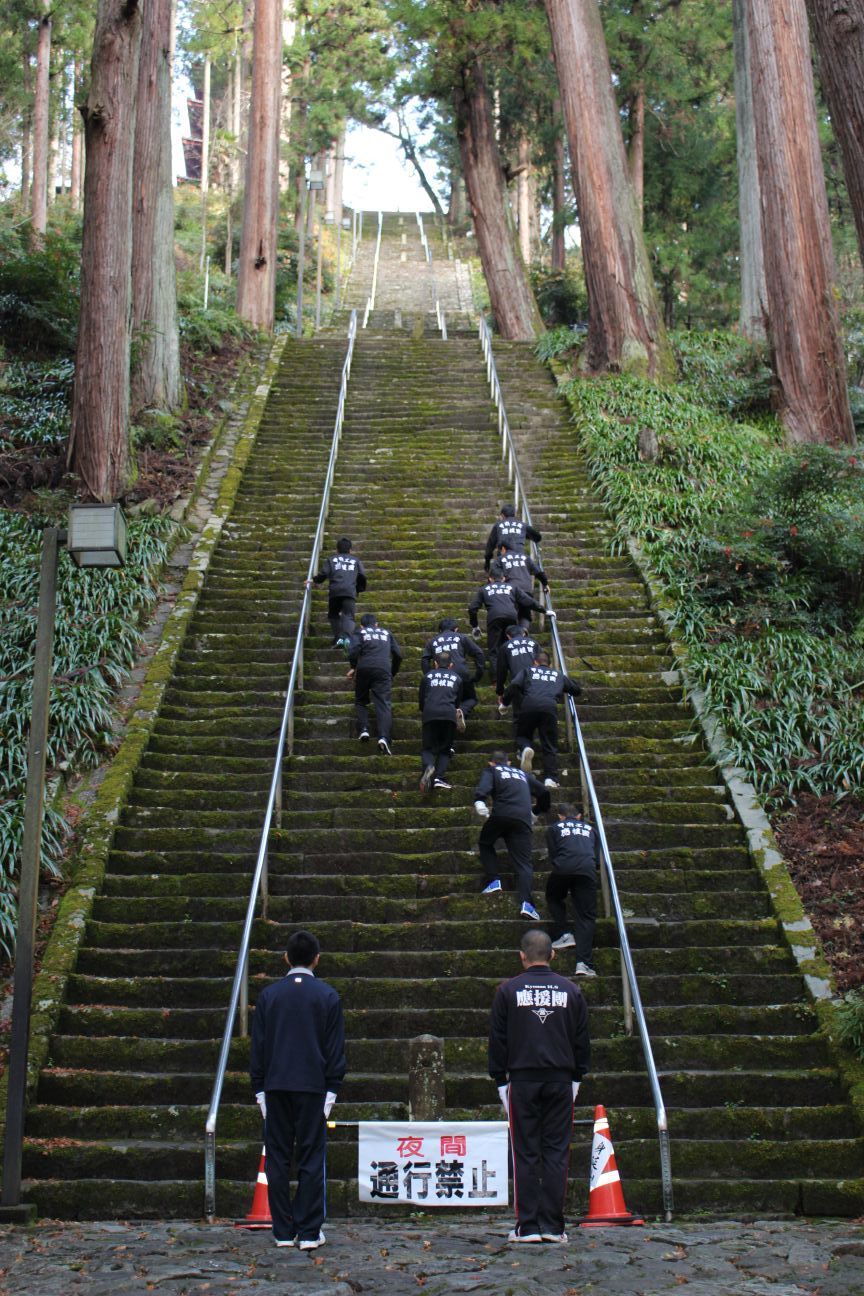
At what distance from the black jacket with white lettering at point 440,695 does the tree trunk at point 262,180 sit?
15472 millimetres

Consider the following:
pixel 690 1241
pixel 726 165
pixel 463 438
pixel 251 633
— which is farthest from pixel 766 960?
pixel 726 165

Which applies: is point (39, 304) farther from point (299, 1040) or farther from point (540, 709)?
point (299, 1040)

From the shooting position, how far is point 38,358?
1978 centimetres

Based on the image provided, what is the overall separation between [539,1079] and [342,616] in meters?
7.27

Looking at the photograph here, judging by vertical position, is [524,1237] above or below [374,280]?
below

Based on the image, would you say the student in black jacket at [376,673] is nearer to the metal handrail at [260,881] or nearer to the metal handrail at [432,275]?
the metal handrail at [260,881]

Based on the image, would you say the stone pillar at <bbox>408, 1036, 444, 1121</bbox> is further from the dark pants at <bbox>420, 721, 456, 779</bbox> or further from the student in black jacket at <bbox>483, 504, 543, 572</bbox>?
the student in black jacket at <bbox>483, 504, 543, 572</bbox>

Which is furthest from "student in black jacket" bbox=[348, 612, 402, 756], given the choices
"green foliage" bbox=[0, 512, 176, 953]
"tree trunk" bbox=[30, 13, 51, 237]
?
"tree trunk" bbox=[30, 13, 51, 237]

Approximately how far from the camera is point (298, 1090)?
5.38 metres

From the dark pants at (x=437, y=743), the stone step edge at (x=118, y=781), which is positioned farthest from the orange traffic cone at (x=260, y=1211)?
the dark pants at (x=437, y=743)

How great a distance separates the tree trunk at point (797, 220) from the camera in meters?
17.4

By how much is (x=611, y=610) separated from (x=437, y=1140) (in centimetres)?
791

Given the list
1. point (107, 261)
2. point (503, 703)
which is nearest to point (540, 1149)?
point (503, 703)

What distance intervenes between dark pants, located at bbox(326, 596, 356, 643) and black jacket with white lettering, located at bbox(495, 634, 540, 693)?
6.04 ft
